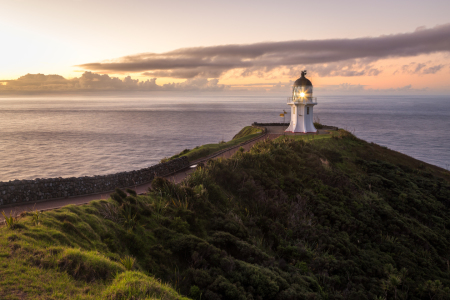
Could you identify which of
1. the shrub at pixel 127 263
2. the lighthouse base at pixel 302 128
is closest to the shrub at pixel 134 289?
the shrub at pixel 127 263

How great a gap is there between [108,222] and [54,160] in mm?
36320

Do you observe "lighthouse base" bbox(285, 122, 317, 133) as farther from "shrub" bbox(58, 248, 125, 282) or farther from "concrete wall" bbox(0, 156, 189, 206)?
"shrub" bbox(58, 248, 125, 282)

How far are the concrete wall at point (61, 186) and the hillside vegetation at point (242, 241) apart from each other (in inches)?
111

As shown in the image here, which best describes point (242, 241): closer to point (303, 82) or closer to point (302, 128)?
point (302, 128)

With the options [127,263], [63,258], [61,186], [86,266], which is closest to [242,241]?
[127,263]

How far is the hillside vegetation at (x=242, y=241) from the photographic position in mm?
5547

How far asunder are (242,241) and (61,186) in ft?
29.9

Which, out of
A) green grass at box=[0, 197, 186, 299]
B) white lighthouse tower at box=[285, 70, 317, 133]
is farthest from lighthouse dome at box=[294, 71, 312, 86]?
green grass at box=[0, 197, 186, 299]

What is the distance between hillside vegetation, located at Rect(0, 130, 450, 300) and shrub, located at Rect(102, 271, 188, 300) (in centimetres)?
2

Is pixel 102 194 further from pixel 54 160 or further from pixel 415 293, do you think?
pixel 54 160

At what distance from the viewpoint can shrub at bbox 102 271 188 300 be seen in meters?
4.88

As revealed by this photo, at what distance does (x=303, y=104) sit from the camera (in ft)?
117

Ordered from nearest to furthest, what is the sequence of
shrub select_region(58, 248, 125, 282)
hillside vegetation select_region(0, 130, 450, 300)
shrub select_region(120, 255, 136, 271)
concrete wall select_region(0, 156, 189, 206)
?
shrub select_region(58, 248, 125, 282) → hillside vegetation select_region(0, 130, 450, 300) → shrub select_region(120, 255, 136, 271) → concrete wall select_region(0, 156, 189, 206)

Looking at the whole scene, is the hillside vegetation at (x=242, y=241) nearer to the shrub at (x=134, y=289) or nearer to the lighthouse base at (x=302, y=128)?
the shrub at (x=134, y=289)
